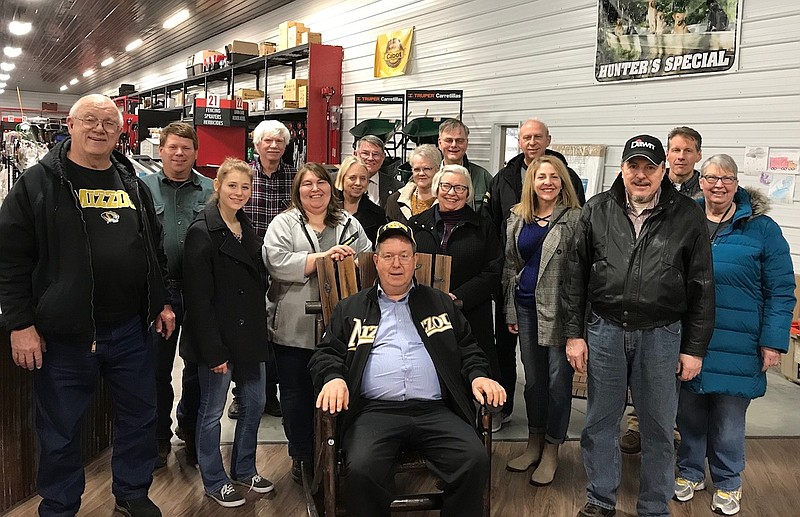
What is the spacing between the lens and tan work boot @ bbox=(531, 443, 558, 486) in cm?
315

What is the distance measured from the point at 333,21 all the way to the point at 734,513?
7.47m

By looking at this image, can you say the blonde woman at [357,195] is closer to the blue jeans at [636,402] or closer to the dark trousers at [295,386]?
the dark trousers at [295,386]

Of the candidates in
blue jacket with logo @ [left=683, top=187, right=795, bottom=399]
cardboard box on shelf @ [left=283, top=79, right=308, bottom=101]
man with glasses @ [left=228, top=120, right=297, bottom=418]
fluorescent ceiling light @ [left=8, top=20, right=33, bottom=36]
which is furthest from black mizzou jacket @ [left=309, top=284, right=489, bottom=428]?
fluorescent ceiling light @ [left=8, top=20, right=33, bottom=36]

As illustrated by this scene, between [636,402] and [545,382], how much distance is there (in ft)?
1.92

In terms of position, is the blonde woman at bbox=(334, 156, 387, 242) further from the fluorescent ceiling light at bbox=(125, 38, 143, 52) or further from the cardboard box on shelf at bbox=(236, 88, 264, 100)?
the fluorescent ceiling light at bbox=(125, 38, 143, 52)

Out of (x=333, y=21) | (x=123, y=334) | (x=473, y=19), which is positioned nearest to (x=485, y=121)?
(x=473, y=19)

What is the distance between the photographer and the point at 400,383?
2596mm

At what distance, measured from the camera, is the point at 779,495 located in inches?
124

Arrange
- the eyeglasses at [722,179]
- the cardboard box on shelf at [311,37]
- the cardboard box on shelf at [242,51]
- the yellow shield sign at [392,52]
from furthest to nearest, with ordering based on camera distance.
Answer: the cardboard box on shelf at [242,51] < the cardboard box on shelf at [311,37] < the yellow shield sign at [392,52] < the eyeglasses at [722,179]

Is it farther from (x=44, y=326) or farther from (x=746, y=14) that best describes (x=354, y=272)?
(x=746, y=14)

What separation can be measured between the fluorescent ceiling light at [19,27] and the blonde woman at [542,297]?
34.8 ft

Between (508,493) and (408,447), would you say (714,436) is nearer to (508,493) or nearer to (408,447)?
(508,493)

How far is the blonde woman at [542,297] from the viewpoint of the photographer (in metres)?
3.02

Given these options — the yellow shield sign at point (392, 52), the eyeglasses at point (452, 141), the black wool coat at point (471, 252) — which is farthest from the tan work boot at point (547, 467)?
the yellow shield sign at point (392, 52)
